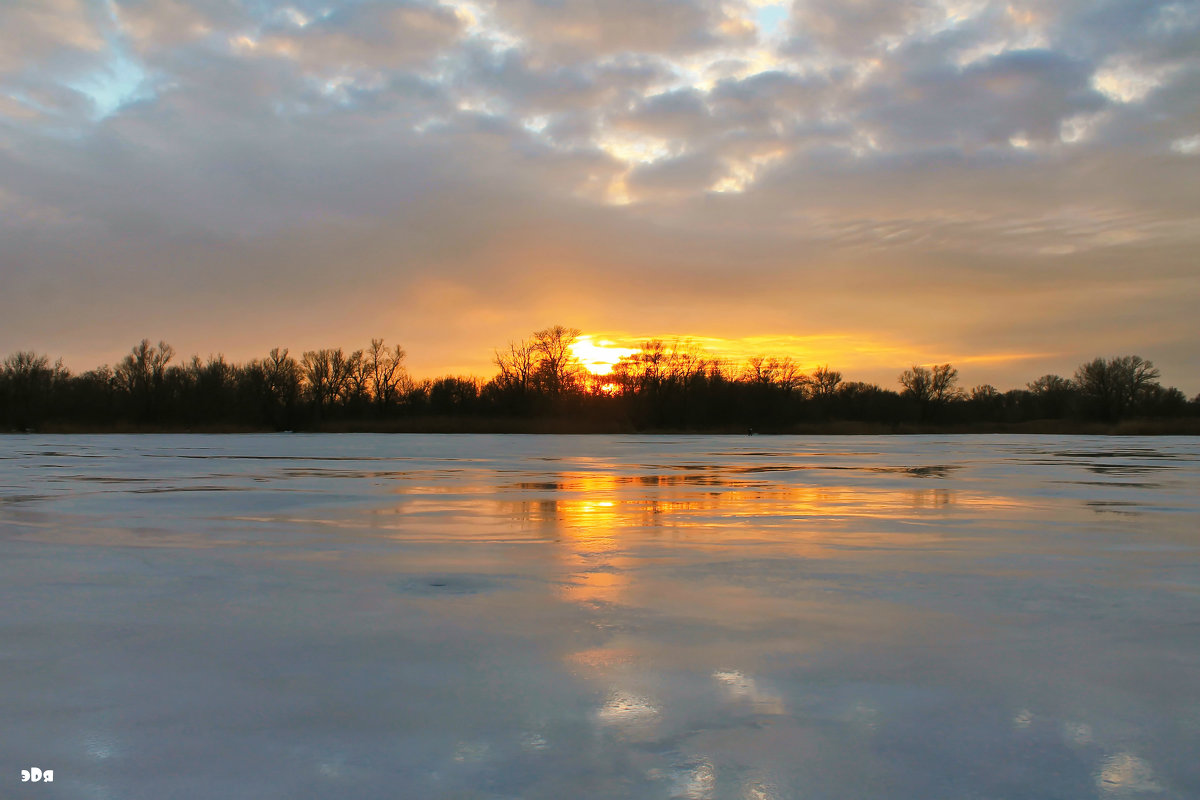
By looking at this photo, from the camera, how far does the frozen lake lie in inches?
91.4

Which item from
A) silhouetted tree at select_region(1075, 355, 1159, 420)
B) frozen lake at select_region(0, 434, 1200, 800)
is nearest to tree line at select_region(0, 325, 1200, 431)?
silhouetted tree at select_region(1075, 355, 1159, 420)

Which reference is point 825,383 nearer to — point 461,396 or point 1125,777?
point 461,396

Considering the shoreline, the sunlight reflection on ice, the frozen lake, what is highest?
the shoreline

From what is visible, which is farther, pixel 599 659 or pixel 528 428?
pixel 528 428

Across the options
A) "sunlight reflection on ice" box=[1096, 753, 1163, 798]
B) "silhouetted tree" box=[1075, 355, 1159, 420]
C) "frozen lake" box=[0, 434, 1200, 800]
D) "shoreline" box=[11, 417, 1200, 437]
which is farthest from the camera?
"silhouetted tree" box=[1075, 355, 1159, 420]

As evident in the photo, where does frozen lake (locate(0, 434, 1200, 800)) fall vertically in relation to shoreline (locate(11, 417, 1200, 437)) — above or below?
below

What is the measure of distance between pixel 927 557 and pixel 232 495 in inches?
310

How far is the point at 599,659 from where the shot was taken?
3334mm

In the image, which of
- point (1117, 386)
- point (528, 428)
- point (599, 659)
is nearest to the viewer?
point (599, 659)

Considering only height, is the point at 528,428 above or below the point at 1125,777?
above

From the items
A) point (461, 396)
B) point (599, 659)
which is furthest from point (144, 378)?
point (599, 659)

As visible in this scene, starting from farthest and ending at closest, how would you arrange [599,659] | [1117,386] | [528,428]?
[1117,386] < [528,428] < [599,659]

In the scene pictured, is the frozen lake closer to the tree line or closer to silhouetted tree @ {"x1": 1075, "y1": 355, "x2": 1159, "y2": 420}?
the tree line

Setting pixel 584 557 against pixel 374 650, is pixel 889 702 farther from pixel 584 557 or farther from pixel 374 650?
pixel 584 557
